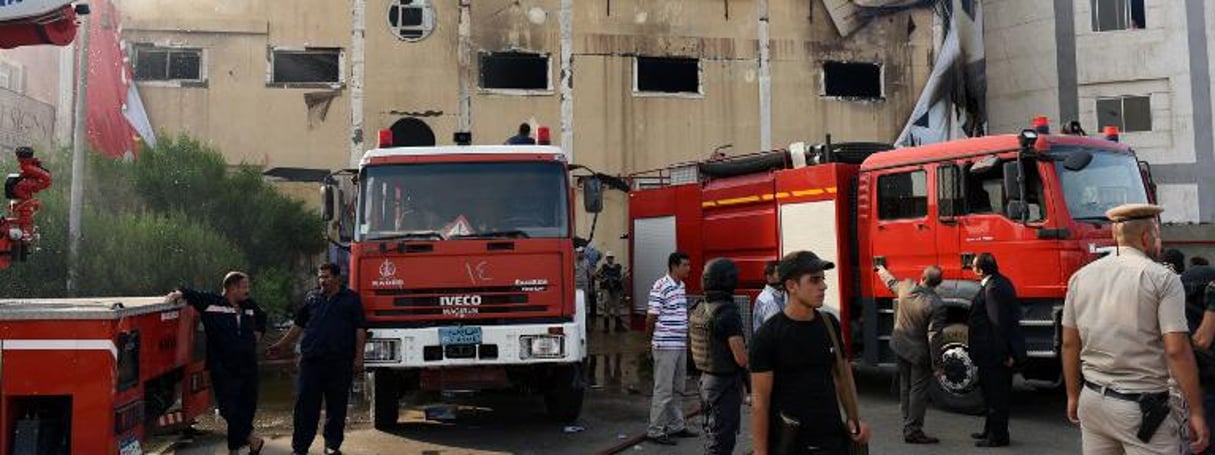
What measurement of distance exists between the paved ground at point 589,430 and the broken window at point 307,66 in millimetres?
11492

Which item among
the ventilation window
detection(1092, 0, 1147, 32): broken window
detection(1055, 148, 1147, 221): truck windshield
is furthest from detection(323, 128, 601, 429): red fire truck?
detection(1092, 0, 1147, 32): broken window

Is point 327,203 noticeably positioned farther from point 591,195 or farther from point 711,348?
point 711,348

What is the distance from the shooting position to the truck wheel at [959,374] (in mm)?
→ 8164

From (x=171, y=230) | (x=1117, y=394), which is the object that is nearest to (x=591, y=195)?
(x=1117, y=394)

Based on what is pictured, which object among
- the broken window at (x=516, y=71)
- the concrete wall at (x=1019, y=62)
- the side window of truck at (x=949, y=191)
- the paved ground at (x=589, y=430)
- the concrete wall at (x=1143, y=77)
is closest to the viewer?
the paved ground at (x=589, y=430)

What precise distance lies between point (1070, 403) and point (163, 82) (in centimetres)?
2016

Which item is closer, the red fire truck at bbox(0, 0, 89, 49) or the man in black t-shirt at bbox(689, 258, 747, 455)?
the man in black t-shirt at bbox(689, 258, 747, 455)

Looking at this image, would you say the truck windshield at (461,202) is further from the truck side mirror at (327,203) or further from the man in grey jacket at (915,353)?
the man in grey jacket at (915,353)

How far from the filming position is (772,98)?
2236 centimetres

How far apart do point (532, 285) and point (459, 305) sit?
0.65 m

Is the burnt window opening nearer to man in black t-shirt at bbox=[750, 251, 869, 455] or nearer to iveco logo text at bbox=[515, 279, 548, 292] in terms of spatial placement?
iveco logo text at bbox=[515, 279, 548, 292]

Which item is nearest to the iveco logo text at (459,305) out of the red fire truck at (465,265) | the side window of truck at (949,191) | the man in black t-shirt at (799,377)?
the red fire truck at (465,265)

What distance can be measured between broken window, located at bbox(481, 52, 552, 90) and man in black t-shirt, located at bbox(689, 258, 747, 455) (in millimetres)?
16197

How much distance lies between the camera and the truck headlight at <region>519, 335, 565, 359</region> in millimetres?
7391
